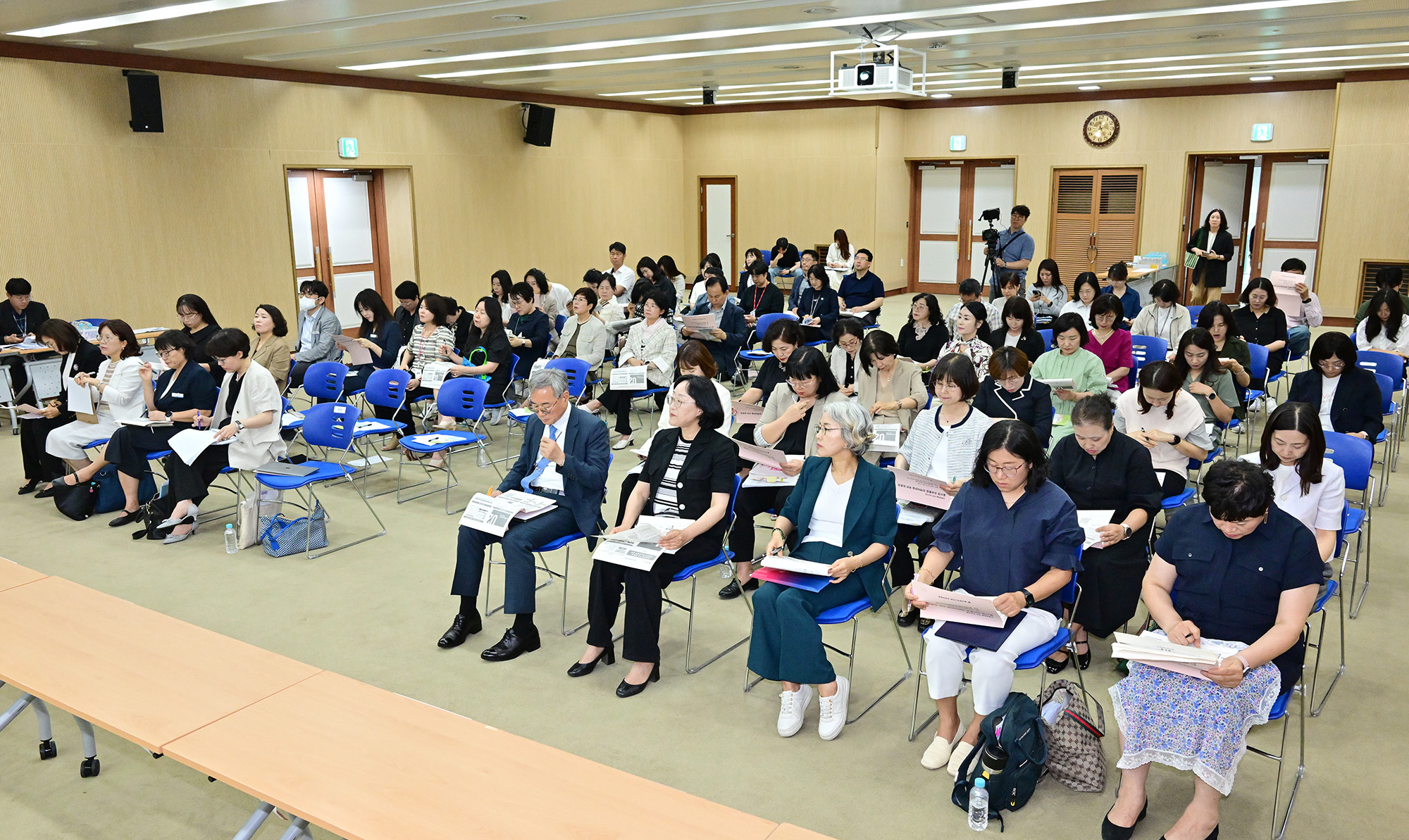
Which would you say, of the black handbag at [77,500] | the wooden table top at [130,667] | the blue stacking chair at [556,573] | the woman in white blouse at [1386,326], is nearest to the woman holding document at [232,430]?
the black handbag at [77,500]

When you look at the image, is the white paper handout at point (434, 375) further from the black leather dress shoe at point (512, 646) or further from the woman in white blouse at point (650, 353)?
the black leather dress shoe at point (512, 646)

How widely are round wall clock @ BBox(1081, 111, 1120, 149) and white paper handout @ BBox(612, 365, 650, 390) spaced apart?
37.5 ft

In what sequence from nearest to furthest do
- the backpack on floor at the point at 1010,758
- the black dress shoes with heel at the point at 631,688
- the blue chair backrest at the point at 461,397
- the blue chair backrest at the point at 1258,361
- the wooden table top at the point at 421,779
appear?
the wooden table top at the point at 421,779 → the backpack on floor at the point at 1010,758 → the black dress shoes with heel at the point at 631,688 → the blue chair backrest at the point at 461,397 → the blue chair backrest at the point at 1258,361

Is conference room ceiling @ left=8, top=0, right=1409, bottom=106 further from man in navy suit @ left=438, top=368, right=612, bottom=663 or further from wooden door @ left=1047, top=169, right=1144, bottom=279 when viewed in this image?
man in navy suit @ left=438, top=368, right=612, bottom=663

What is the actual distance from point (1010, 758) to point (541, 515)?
236 centimetres

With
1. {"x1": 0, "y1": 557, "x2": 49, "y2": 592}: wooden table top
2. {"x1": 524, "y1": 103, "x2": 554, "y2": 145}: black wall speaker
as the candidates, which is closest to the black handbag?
{"x1": 0, "y1": 557, "x2": 49, "y2": 592}: wooden table top

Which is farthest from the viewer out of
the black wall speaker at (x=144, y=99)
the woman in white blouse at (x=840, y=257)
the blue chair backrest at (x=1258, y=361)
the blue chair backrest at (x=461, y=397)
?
the woman in white blouse at (x=840, y=257)

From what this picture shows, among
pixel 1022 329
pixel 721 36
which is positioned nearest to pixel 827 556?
pixel 1022 329

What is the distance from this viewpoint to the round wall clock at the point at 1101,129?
53.3 ft

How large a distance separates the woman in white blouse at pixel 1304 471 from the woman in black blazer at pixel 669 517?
218 cm

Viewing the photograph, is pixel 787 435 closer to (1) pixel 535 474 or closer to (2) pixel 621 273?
(1) pixel 535 474

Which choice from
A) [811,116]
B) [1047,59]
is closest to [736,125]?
[811,116]

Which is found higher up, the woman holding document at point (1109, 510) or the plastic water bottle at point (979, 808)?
the woman holding document at point (1109, 510)

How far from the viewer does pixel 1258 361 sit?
779 centimetres
